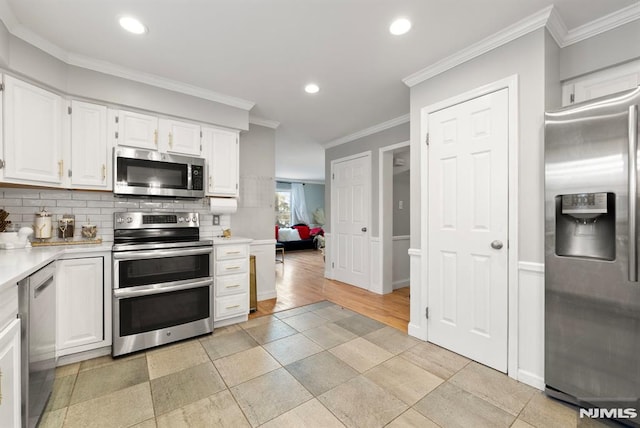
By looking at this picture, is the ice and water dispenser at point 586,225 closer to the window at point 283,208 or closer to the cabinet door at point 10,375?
the cabinet door at point 10,375

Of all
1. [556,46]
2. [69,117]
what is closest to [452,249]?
[556,46]

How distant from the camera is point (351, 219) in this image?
4457 millimetres

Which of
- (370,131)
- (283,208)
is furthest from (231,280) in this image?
(283,208)

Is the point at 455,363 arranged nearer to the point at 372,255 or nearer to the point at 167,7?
the point at 372,255

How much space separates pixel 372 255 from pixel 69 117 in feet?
12.1

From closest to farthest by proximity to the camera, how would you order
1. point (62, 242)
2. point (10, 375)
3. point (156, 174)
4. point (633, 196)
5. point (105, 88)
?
1. point (10, 375)
2. point (633, 196)
3. point (62, 242)
4. point (105, 88)
5. point (156, 174)

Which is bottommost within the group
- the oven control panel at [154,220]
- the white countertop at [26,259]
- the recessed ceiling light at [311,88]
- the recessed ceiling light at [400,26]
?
the white countertop at [26,259]

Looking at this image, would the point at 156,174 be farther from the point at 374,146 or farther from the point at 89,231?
the point at 374,146

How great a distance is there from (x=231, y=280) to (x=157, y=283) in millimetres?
685

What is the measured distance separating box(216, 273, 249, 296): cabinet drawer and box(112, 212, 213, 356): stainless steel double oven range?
0.45ft

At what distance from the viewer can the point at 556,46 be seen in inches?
Result: 75.7

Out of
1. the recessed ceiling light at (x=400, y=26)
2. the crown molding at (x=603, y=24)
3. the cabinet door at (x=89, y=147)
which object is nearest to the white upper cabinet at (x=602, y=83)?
the crown molding at (x=603, y=24)

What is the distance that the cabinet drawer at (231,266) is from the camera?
8.95 ft

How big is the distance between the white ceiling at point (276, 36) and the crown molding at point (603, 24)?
0.04 meters
